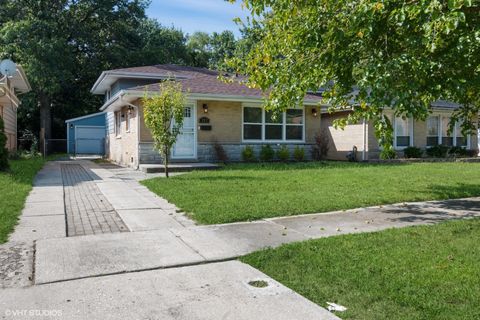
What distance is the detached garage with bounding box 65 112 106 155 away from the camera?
3488 cm

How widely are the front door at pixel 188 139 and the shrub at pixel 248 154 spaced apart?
213 centimetres

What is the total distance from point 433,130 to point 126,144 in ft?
52.4

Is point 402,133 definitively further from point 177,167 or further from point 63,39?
point 63,39

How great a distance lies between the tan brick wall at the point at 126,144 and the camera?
703 inches

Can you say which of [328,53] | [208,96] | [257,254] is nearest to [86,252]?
[257,254]

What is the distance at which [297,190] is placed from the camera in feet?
33.6

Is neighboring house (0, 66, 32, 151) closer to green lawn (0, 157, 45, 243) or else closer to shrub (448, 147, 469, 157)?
green lawn (0, 157, 45, 243)

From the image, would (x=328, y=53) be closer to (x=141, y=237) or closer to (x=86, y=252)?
(x=141, y=237)

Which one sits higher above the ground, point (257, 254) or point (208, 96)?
point (208, 96)

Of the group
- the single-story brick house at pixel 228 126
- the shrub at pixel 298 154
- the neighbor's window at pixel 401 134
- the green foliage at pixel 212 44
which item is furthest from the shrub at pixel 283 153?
the green foliage at pixel 212 44

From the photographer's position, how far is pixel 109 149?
26.9 metres

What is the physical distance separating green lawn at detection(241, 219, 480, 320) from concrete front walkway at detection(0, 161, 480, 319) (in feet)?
0.98

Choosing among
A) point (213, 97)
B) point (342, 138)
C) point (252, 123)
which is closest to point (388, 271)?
point (213, 97)

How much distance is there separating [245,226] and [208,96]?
37.5 ft
